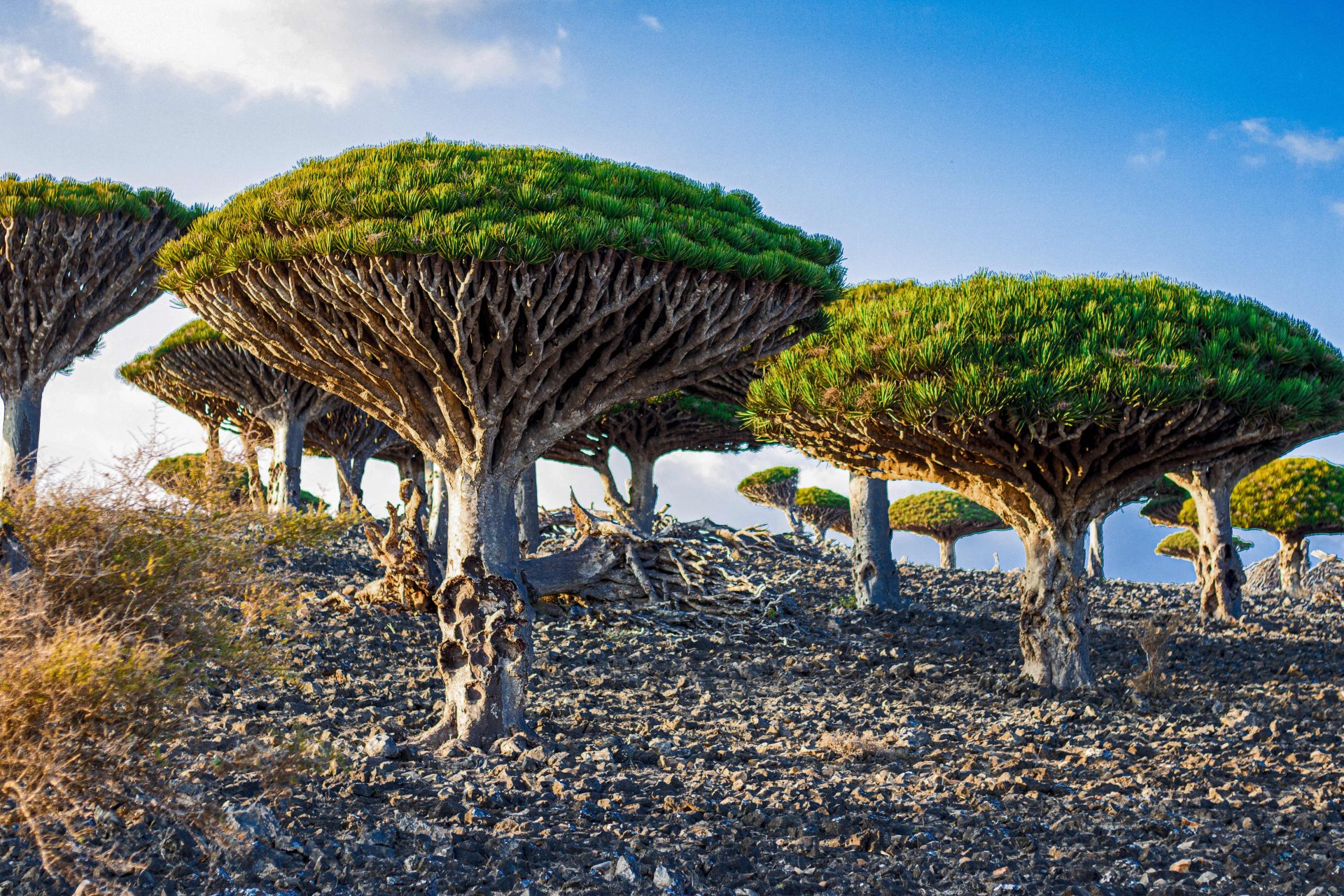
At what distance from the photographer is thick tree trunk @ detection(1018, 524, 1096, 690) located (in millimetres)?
10727

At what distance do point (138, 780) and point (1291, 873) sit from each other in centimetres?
648

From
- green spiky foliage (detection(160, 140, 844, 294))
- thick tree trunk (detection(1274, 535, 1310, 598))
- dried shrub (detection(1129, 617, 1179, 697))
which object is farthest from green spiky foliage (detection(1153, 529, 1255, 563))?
green spiky foliage (detection(160, 140, 844, 294))

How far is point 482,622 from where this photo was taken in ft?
25.8

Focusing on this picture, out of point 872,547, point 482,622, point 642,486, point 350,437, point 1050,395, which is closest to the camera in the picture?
point 482,622

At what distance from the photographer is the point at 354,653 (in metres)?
10.1

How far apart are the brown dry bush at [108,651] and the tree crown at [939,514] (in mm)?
26881

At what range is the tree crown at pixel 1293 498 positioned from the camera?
22.5 metres

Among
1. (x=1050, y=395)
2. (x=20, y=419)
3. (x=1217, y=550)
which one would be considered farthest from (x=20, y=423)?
(x=1217, y=550)

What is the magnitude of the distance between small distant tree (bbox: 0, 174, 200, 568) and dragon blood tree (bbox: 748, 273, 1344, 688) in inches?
378

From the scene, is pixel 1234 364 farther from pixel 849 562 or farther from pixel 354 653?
pixel 849 562

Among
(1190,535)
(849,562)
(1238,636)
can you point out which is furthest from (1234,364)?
(1190,535)

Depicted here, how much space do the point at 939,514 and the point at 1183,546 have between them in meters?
7.67

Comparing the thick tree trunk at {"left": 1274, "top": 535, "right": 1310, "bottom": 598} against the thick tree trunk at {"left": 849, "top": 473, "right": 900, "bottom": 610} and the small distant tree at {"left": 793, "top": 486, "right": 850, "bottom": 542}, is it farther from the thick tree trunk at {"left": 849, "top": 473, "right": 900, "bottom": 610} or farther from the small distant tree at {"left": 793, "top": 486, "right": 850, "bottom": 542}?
the thick tree trunk at {"left": 849, "top": 473, "right": 900, "bottom": 610}

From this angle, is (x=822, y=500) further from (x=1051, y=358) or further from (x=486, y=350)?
(x=486, y=350)
